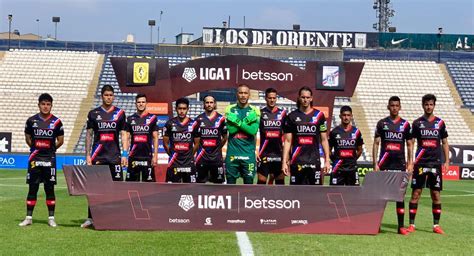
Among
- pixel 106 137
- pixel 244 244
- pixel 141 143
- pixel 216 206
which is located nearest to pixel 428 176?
pixel 216 206

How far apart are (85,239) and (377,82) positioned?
153 ft

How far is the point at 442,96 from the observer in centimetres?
5281

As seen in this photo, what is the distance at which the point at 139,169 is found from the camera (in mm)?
12906

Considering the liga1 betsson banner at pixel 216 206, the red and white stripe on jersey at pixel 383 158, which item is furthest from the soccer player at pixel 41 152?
the red and white stripe on jersey at pixel 383 158

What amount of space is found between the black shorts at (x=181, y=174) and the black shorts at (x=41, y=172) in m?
2.13

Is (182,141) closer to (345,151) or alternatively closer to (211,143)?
(211,143)

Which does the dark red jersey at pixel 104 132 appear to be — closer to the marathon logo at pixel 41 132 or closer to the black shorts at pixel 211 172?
the marathon logo at pixel 41 132

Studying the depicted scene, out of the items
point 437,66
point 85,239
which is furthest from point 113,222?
point 437,66

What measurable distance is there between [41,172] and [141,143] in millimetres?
1912

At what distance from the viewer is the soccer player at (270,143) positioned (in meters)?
12.8

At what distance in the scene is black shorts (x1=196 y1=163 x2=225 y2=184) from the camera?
44.3ft

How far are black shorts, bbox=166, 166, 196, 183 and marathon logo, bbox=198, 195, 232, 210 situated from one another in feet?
5.98

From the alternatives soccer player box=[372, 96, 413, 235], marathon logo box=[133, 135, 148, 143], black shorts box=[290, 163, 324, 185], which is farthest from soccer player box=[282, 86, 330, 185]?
marathon logo box=[133, 135, 148, 143]

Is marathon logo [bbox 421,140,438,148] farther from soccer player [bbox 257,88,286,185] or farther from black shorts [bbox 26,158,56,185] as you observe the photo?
black shorts [bbox 26,158,56,185]
